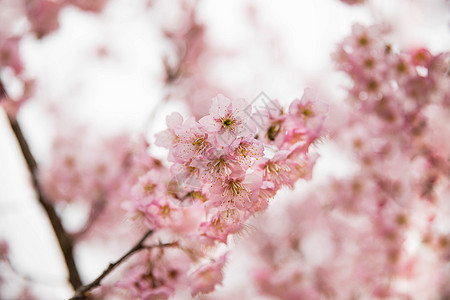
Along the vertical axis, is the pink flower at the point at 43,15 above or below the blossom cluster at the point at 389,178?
above

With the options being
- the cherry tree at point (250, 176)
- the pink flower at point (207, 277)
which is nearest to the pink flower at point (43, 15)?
the cherry tree at point (250, 176)

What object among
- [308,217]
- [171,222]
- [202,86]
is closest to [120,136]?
[202,86]

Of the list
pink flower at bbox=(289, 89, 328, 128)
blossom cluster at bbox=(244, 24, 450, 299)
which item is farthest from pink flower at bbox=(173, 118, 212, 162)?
blossom cluster at bbox=(244, 24, 450, 299)

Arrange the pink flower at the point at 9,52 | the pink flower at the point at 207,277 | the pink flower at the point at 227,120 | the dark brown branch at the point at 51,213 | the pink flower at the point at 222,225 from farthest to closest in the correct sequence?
the pink flower at the point at 9,52, the dark brown branch at the point at 51,213, the pink flower at the point at 207,277, the pink flower at the point at 222,225, the pink flower at the point at 227,120

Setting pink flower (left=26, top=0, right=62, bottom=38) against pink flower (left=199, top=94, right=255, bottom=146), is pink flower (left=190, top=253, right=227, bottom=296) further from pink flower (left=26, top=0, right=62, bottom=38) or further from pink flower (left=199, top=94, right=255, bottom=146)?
pink flower (left=26, top=0, right=62, bottom=38)

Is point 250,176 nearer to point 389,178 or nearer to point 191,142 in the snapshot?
point 191,142

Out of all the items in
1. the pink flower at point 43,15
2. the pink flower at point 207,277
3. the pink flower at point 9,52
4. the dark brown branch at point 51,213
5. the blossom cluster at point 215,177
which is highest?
the pink flower at point 43,15

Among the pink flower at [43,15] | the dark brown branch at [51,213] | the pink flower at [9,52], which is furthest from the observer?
the pink flower at [43,15]

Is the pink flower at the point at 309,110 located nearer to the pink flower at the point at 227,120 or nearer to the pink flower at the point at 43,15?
the pink flower at the point at 227,120
